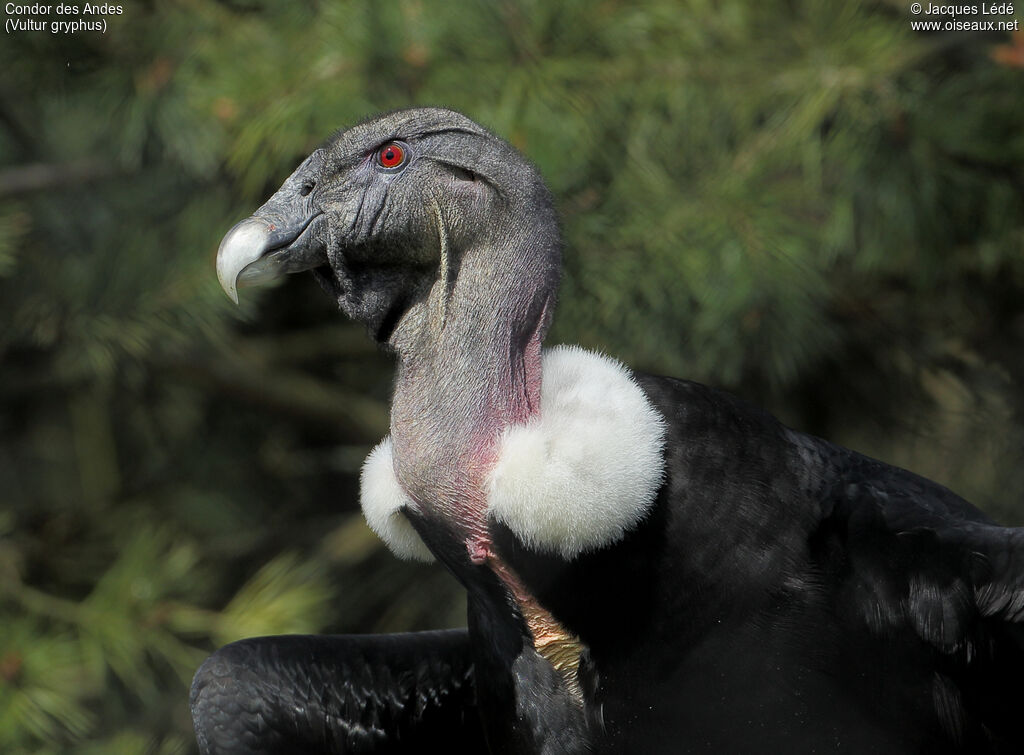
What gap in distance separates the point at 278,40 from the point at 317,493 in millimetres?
1792

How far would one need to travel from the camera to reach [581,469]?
185 centimetres

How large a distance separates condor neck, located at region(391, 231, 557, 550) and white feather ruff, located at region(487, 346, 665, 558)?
48 millimetres

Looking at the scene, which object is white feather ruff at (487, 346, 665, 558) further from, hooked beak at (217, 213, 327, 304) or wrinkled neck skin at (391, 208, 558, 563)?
hooked beak at (217, 213, 327, 304)

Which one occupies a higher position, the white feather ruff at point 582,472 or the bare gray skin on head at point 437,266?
the bare gray skin on head at point 437,266

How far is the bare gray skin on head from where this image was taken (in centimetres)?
196

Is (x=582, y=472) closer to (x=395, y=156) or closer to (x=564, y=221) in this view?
(x=395, y=156)

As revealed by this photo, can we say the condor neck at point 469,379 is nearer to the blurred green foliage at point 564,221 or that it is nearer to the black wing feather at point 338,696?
the black wing feather at point 338,696

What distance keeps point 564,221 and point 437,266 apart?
1.15 meters

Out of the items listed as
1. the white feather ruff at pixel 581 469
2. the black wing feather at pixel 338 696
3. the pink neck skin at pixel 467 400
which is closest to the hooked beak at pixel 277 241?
the pink neck skin at pixel 467 400

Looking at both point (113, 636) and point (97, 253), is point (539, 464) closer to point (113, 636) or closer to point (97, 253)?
point (113, 636)

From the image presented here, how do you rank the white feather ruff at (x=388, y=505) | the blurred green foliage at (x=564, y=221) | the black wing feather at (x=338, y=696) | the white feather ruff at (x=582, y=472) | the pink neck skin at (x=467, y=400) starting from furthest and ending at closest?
the blurred green foliage at (x=564, y=221) → the black wing feather at (x=338, y=696) → the white feather ruff at (x=388, y=505) → the pink neck skin at (x=467, y=400) → the white feather ruff at (x=582, y=472)

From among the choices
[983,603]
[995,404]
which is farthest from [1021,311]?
[983,603]

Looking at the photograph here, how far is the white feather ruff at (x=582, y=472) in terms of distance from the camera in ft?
6.01

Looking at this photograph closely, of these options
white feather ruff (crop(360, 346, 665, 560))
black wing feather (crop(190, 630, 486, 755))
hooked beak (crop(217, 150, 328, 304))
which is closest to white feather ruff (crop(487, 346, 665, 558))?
white feather ruff (crop(360, 346, 665, 560))
